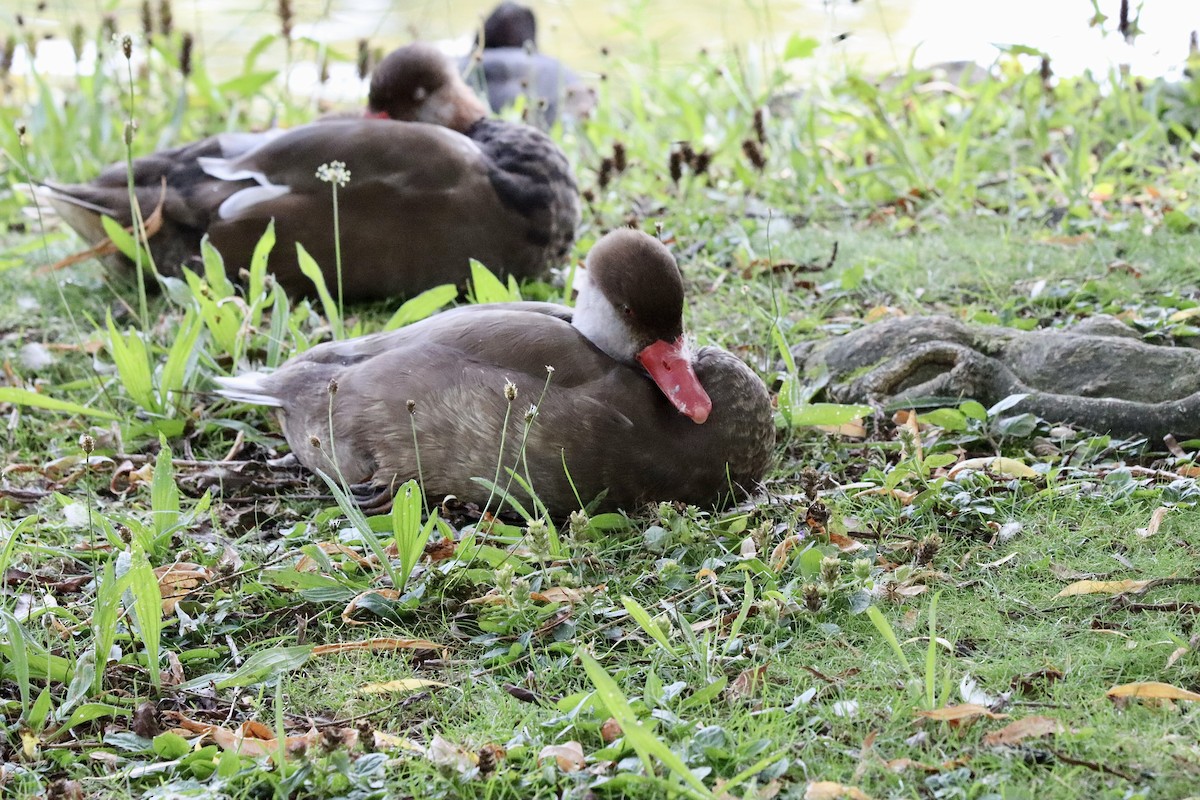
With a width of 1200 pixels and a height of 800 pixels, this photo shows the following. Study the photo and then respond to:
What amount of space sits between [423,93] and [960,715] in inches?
172

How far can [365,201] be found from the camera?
16.8 ft

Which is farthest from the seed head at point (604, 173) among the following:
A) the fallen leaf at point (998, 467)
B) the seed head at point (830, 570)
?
the seed head at point (830, 570)

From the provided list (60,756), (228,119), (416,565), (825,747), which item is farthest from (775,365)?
(228,119)

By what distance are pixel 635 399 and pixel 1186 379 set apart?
1.66 meters

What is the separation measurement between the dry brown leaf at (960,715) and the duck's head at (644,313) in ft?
4.12

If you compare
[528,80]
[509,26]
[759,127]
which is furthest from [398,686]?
[509,26]

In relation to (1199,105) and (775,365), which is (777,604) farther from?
(1199,105)

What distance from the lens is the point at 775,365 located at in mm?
4441

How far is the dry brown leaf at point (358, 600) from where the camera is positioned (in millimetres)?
2965

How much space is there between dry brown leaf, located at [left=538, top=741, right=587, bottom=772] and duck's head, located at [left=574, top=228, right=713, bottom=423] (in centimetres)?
127

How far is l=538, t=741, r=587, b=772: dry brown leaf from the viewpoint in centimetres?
230

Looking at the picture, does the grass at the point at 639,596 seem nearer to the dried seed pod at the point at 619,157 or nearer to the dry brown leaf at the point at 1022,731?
the dry brown leaf at the point at 1022,731

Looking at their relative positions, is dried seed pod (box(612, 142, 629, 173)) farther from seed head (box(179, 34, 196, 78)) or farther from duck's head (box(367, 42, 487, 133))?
seed head (box(179, 34, 196, 78))

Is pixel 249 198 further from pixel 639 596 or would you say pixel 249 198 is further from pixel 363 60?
pixel 639 596
